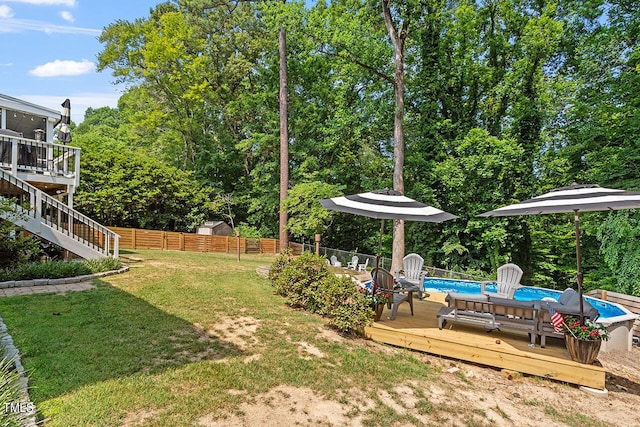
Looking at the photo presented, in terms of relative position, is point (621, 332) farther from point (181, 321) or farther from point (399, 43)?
point (399, 43)

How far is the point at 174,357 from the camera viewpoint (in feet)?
14.1

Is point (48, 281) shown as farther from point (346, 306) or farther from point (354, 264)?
point (354, 264)

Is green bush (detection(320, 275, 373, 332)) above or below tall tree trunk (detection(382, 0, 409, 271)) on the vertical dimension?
below

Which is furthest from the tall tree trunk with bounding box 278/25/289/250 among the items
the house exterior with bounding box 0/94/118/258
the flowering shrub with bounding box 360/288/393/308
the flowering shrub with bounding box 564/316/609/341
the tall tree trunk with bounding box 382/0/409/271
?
the flowering shrub with bounding box 564/316/609/341

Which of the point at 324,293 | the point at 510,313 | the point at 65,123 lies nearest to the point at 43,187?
the point at 65,123

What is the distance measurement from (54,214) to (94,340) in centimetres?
709

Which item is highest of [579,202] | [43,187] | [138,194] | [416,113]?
[416,113]

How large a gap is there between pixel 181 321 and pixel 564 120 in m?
18.1

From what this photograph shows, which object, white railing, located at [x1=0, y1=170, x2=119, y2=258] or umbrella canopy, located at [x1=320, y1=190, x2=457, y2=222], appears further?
white railing, located at [x1=0, y1=170, x2=119, y2=258]

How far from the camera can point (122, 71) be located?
23344 millimetres

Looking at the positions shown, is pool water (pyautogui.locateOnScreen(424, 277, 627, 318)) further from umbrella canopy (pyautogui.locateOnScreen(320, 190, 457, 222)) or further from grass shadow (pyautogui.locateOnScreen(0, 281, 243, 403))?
grass shadow (pyautogui.locateOnScreen(0, 281, 243, 403))

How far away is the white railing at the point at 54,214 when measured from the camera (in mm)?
8453

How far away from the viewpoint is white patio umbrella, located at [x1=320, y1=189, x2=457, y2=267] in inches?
215

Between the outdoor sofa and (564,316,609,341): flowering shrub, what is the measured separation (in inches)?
12.1
